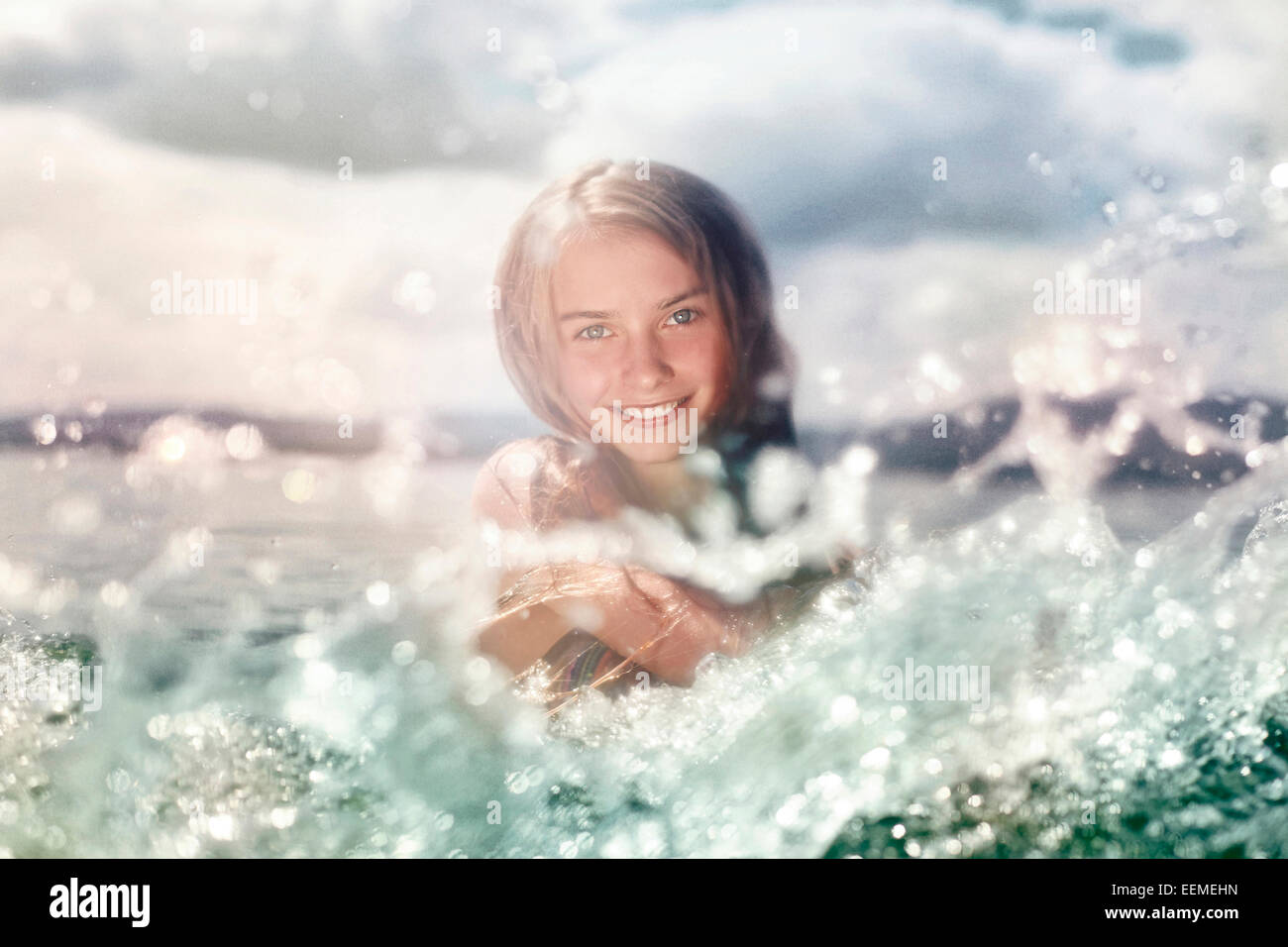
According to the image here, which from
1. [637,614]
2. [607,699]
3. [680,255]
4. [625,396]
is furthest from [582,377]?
[607,699]

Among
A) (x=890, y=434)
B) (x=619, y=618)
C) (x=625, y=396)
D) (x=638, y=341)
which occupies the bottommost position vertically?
(x=619, y=618)

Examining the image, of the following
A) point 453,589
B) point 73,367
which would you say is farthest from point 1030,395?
point 73,367

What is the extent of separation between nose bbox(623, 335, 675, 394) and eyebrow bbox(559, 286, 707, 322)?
0.10 meters

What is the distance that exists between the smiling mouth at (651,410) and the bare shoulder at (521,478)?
197mm

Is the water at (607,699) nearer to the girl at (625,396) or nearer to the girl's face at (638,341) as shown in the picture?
the girl at (625,396)

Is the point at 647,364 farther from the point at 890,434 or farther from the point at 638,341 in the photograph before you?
the point at 890,434

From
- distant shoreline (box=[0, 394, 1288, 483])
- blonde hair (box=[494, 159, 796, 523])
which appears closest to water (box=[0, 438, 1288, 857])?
distant shoreline (box=[0, 394, 1288, 483])

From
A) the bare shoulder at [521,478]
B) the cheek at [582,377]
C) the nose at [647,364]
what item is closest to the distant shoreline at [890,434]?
the bare shoulder at [521,478]

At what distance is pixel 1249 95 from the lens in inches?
114

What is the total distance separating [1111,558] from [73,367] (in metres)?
3.38

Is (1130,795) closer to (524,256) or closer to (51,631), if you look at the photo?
(524,256)

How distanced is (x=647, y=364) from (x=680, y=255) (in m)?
0.33

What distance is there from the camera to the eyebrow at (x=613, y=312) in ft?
8.69

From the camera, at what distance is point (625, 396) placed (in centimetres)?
269
